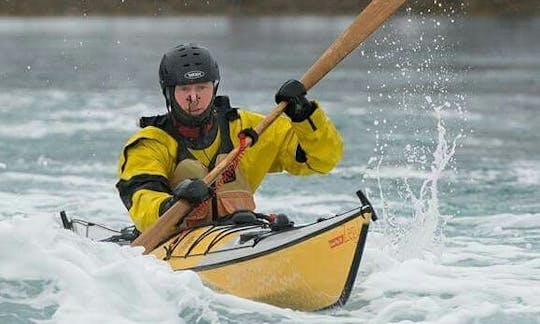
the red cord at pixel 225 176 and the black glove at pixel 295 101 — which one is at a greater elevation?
the black glove at pixel 295 101

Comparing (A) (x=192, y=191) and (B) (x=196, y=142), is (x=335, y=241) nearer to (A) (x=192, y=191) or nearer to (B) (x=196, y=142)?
(A) (x=192, y=191)

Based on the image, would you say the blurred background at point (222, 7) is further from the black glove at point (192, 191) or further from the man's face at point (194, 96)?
the black glove at point (192, 191)

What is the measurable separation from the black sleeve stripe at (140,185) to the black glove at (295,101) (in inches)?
34.3

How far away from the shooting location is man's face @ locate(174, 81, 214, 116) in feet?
25.2

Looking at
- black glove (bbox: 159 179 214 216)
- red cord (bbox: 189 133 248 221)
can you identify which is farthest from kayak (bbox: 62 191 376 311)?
red cord (bbox: 189 133 248 221)

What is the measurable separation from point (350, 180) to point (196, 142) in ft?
20.5

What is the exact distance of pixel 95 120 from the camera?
20.5 metres

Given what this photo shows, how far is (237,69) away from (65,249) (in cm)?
2575

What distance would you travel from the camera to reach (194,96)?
7.70 meters

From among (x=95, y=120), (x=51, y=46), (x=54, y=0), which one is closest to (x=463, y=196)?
(x=95, y=120)

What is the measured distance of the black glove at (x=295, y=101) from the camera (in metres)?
7.59

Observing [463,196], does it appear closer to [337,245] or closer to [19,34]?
[337,245]

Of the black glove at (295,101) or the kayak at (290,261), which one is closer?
the kayak at (290,261)

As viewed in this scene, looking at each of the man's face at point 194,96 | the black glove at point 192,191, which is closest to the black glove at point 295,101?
the man's face at point 194,96
